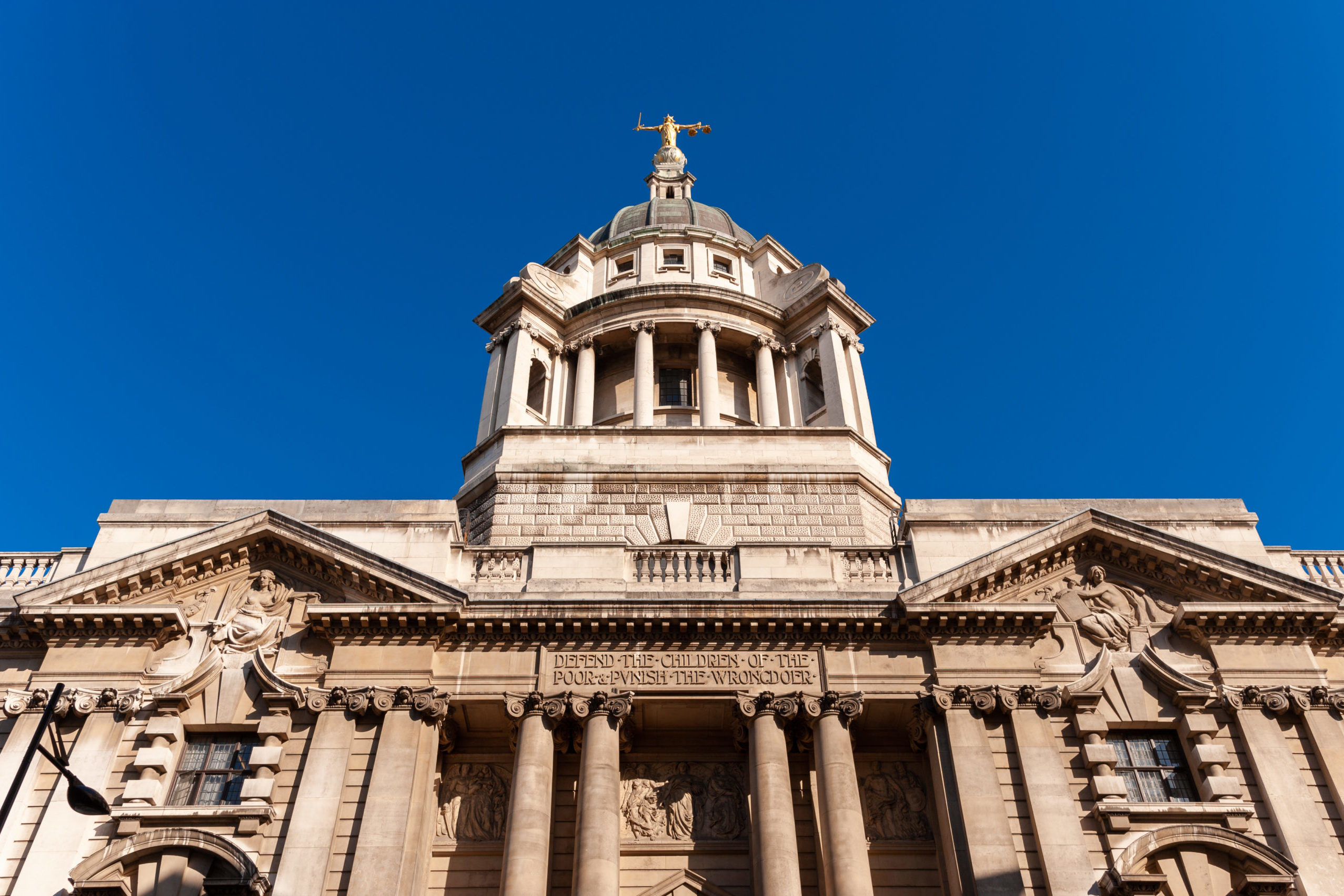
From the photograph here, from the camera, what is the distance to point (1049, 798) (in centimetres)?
1908

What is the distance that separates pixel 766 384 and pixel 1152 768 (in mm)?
17046

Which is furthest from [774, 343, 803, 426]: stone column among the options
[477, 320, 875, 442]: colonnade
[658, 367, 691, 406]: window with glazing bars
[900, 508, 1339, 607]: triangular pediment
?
[900, 508, 1339, 607]: triangular pediment

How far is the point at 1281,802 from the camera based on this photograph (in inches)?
760

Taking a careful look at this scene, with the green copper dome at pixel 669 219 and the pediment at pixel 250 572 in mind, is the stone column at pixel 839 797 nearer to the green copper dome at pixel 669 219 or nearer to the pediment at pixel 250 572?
the pediment at pixel 250 572

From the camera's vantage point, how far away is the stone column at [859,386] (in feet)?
107

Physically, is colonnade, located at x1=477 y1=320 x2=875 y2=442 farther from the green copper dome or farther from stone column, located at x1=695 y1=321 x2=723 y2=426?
the green copper dome

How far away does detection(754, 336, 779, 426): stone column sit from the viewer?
33.3m

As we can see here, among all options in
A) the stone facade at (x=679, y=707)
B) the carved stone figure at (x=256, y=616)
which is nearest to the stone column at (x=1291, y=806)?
the stone facade at (x=679, y=707)

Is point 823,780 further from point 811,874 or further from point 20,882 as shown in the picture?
point 20,882

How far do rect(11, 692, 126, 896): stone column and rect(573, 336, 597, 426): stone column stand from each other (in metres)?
15.7

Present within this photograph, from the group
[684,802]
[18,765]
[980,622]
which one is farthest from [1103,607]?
[18,765]

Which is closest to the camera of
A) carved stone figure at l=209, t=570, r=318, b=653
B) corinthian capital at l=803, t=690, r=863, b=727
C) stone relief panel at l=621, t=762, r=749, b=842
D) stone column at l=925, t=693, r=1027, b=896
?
stone column at l=925, t=693, r=1027, b=896

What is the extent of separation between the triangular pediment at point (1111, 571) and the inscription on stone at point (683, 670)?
100 inches

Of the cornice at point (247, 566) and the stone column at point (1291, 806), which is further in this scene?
the cornice at point (247, 566)
